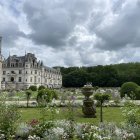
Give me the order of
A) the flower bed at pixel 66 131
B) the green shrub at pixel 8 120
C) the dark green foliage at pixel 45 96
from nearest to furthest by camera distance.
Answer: the flower bed at pixel 66 131 < the green shrub at pixel 8 120 < the dark green foliage at pixel 45 96

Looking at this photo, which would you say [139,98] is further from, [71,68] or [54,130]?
[71,68]

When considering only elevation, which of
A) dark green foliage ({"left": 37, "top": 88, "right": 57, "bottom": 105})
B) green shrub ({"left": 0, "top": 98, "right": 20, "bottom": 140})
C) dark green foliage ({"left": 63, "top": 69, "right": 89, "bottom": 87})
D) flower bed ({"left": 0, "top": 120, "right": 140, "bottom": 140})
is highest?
dark green foliage ({"left": 63, "top": 69, "right": 89, "bottom": 87})

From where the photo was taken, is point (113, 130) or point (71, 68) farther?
point (71, 68)

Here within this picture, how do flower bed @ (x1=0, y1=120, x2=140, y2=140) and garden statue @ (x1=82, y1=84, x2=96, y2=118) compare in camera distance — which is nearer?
flower bed @ (x1=0, y1=120, x2=140, y2=140)

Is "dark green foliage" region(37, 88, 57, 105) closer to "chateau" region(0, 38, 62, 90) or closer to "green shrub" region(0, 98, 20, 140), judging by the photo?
"green shrub" region(0, 98, 20, 140)

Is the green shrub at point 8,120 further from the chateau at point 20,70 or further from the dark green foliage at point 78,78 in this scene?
the chateau at point 20,70

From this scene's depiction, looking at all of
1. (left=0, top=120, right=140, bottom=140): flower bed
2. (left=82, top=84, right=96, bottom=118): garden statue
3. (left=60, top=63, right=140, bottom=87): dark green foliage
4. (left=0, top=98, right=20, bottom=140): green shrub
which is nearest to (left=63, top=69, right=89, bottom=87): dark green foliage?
(left=60, top=63, right=140, bottom=87): dark green foliage

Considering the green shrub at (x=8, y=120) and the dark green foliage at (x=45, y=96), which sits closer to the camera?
the green shrub at (x=8, y=120)

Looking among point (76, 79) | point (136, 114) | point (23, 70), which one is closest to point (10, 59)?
point (23, 70)

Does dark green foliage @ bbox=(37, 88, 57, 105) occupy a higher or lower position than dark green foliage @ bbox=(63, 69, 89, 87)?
lower

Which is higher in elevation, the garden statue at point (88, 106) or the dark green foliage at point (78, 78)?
the dark green foliage at point (78, 78)

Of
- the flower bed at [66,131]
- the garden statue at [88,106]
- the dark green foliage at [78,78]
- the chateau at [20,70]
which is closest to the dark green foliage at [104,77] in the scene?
the dark green foliage at [78,78]

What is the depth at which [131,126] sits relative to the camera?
325 inches

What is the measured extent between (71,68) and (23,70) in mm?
19341
